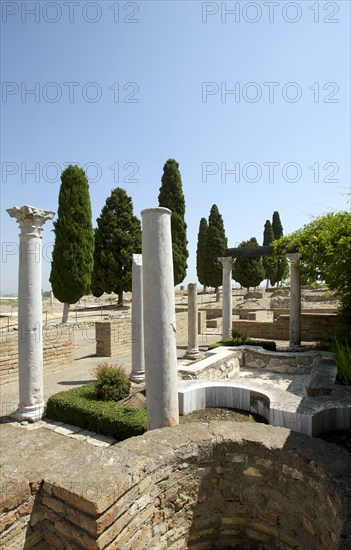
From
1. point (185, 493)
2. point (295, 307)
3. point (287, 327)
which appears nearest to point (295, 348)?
point (295, 307)

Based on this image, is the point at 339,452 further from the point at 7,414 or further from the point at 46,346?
the point at 46,346

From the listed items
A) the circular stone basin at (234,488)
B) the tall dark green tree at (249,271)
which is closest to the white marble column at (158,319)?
the circular stone basin at (234,488)

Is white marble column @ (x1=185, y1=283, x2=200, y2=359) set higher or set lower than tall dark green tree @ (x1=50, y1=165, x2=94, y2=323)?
lower

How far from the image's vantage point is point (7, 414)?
757cm

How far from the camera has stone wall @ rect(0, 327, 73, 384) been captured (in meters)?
10.1

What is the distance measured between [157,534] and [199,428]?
1.17 metres

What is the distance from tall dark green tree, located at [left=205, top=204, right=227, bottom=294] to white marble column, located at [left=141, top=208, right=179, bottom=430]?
3074cm

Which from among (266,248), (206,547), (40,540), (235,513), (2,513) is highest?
(266,248)

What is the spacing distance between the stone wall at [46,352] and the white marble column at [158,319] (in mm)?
6970

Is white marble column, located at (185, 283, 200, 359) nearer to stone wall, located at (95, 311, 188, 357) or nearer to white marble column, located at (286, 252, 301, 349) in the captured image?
stone wall, located at (95, 311, 188, 357)

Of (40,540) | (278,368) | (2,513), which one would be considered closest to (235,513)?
(40,540)

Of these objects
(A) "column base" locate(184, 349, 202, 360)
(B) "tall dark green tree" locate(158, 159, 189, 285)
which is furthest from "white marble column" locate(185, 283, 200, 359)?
(B) "tall dark green tree" locate(158, 159, 189, 285)

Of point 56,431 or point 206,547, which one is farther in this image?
point 56,431

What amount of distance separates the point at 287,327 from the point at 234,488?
14310mm
